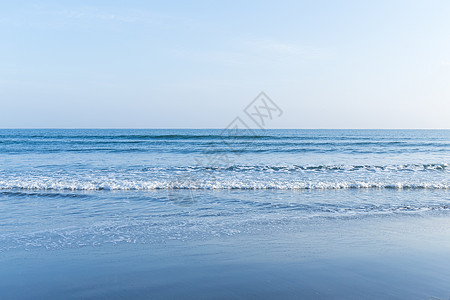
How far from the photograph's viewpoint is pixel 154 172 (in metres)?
16.2

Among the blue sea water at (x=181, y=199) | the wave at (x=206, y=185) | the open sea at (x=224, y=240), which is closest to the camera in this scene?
the open sea at (x=224, y=240)

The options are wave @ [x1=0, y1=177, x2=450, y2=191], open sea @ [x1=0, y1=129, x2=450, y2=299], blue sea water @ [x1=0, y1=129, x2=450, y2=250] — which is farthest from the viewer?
wave @ [x1=0, y1=177, x2=450, y2=191]

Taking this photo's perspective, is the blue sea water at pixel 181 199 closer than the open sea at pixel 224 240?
No

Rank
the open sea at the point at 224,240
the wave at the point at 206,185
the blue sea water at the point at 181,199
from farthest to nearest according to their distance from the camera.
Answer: the wave at the point at 206,185 < the blue sea water at the point at 181,199 < the open sea at the point at 224,240

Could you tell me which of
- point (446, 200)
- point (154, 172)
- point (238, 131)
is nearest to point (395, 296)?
point (446, 200)

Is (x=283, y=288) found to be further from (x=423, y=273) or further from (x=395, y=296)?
(x=423, y=273)

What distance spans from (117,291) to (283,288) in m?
2.02

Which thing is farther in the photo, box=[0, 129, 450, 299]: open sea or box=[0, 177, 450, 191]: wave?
box=[0, 177, 450, 191]: wave

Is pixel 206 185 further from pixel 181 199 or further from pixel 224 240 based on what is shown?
pixel 224 240

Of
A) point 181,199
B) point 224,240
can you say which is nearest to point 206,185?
point 181,199

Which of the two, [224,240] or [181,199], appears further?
[181,199]

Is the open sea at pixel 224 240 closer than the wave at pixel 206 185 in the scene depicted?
Yes

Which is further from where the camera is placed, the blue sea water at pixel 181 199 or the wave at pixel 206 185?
the wave at pixel 206 185

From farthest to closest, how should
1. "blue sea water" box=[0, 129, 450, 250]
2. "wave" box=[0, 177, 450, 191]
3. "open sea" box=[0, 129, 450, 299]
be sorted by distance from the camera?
"wave" box=[0, 177, 450, 191] < "blue sea water" box=[0, 129, 450, 250] < "open sea" box=[0, 129, 450, 299]
